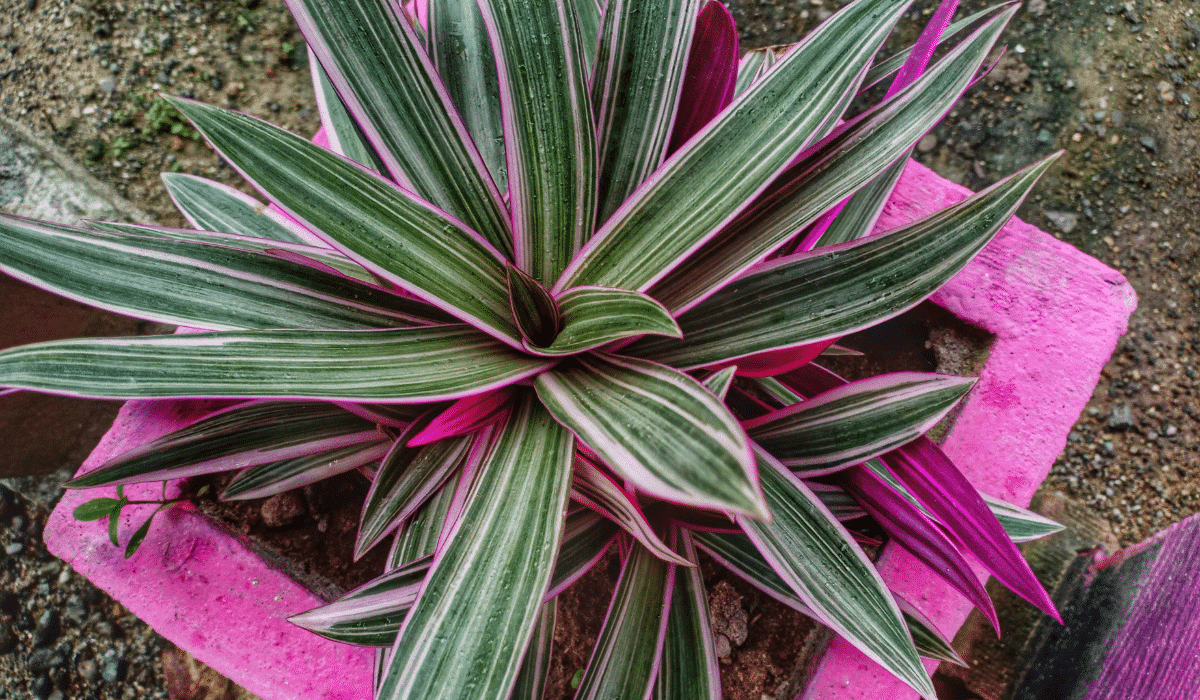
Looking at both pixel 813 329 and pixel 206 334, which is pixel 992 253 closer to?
pixel 813 329

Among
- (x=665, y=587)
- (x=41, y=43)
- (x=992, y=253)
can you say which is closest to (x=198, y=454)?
(x=665, y=587)

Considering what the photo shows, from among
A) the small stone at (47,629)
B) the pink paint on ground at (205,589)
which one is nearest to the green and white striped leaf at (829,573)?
the pink paint on ground at (205,589)

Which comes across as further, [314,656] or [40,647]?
[40,647]

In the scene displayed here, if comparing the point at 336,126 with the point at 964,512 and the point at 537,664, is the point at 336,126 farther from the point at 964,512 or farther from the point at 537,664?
the point at 964,512

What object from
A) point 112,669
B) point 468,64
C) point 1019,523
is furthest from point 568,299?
point 112,669

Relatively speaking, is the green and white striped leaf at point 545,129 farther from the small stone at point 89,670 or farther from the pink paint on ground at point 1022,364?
the small stone at point 89,670

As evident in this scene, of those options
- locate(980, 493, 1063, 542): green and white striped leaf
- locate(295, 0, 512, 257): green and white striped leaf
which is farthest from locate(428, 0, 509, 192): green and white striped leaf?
locate(980, 493, 1063, 542): green and white striped leaf
